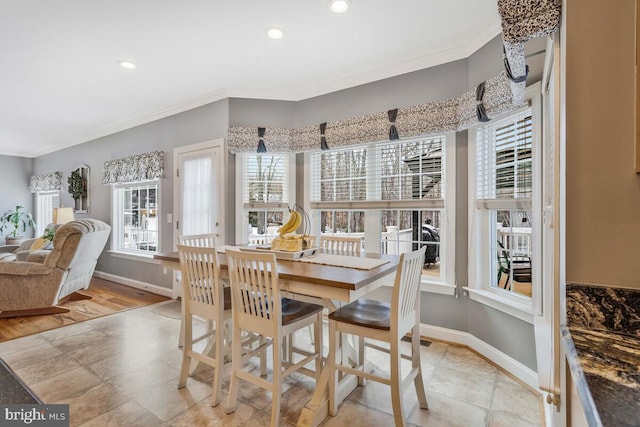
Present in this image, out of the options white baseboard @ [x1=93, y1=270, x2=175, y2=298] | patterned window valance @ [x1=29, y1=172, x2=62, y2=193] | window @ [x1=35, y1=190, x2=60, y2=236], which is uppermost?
patterned window valance @ [x1=29, y1=172, x2=62, y2=193]

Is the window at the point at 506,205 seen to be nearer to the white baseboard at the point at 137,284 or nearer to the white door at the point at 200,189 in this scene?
the white door at the point at 200,189

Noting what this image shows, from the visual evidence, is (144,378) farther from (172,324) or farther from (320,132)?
(320,132)

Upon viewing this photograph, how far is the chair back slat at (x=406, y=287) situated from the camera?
163 centimetres

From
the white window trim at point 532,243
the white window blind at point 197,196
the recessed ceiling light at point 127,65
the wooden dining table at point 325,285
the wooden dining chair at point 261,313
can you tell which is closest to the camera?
the wooden dining table at point 325,285

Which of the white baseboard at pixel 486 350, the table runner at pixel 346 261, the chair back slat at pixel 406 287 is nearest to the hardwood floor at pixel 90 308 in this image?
the table runner at pixel 346 261

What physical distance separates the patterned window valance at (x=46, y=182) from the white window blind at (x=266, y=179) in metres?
5.06

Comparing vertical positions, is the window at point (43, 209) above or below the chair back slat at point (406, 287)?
above

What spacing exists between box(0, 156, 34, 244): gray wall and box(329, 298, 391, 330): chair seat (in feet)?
28.2

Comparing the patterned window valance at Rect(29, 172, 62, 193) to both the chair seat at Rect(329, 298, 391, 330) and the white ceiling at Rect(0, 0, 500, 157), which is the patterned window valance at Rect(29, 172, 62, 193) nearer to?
the white ceiling at Rect(0, 0, 500, 157)

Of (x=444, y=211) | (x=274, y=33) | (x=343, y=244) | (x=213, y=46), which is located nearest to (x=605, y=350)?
(x=343, y=244)

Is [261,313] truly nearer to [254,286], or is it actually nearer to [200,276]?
[254,286]

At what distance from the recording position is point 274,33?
2.53 m

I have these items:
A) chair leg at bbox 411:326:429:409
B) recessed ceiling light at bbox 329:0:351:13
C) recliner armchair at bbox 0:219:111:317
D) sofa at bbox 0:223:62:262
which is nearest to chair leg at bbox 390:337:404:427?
chair leg at bbox 411:326:429:409

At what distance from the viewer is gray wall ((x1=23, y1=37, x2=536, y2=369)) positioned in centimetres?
Result: 245
